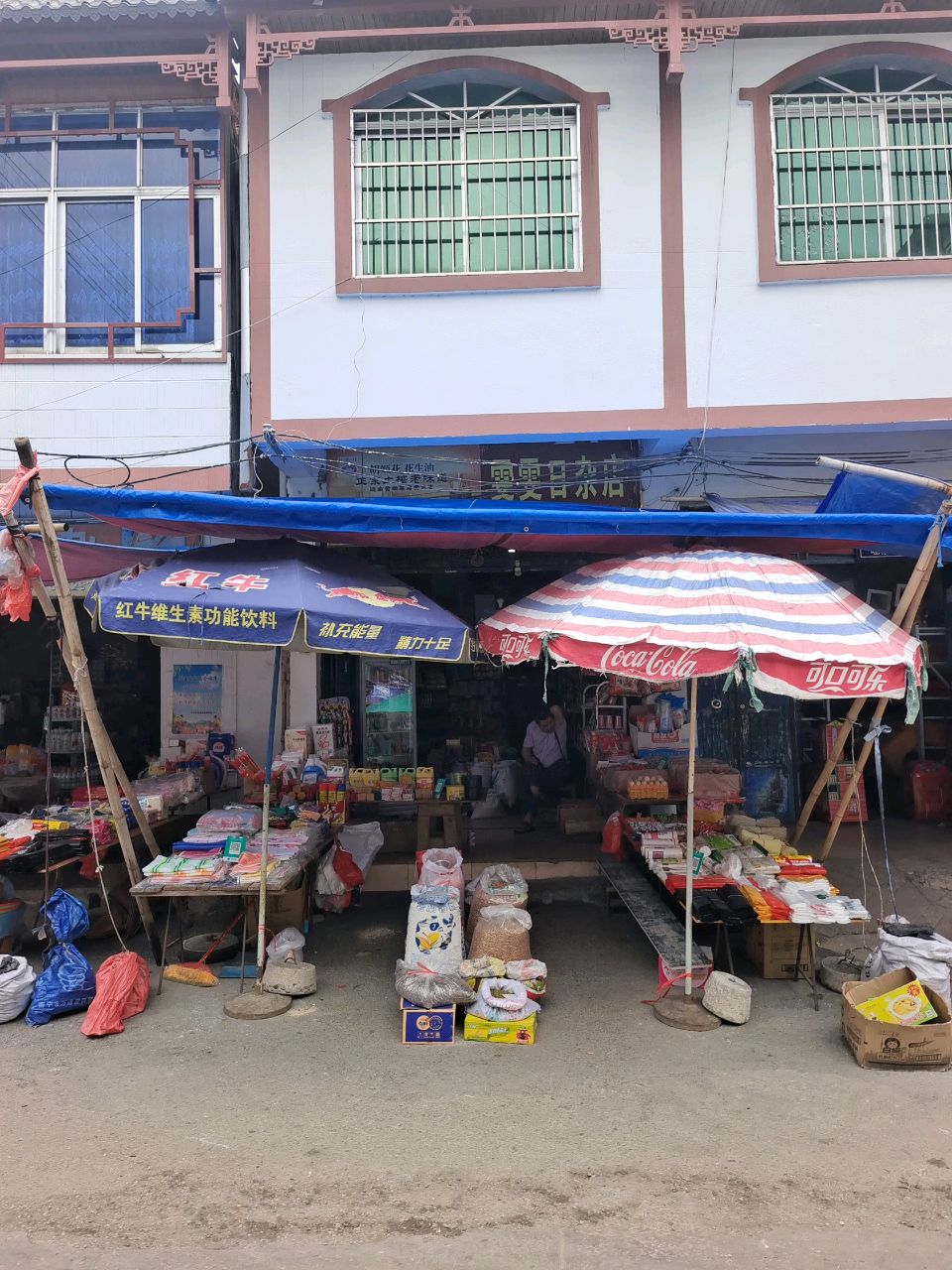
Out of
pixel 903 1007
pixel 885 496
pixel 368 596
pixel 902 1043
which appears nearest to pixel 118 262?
pixel 368 596

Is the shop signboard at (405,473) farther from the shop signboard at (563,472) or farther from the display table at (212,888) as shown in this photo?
the display table at (212,888)

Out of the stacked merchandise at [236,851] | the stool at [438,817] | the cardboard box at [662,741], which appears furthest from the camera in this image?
the cardboard box at [662,741]

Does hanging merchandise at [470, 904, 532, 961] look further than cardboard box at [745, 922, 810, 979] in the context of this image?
No

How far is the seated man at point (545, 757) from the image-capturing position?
35.5ft

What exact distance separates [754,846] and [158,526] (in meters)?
5.74

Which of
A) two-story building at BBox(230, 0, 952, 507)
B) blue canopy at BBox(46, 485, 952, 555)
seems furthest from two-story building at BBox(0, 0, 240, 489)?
blue canopy at BBox(46, 485, 952, 555)

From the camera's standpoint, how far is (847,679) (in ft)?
17.5

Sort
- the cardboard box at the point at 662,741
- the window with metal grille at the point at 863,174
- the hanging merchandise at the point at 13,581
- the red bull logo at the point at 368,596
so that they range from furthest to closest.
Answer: the cardboard box at the point at 662,741
the window with metal grille at the point at 863,174
the red bull logo at the point at 368,596
the hanging merchandise at the point at 13,581

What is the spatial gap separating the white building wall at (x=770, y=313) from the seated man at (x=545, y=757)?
4146 millimetres

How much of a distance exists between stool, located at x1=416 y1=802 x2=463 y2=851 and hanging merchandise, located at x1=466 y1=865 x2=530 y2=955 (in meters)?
1.84

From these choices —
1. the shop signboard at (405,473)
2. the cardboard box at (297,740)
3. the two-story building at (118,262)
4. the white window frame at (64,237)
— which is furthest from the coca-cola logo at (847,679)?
the white window frame at (64,237)

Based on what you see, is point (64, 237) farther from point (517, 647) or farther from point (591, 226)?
point (517, 647)

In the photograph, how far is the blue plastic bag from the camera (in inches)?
238

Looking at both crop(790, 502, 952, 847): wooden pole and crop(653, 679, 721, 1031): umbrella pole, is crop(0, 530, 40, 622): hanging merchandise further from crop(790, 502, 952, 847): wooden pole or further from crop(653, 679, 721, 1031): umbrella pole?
crop(790, 502, 952, 847): wooden pole
